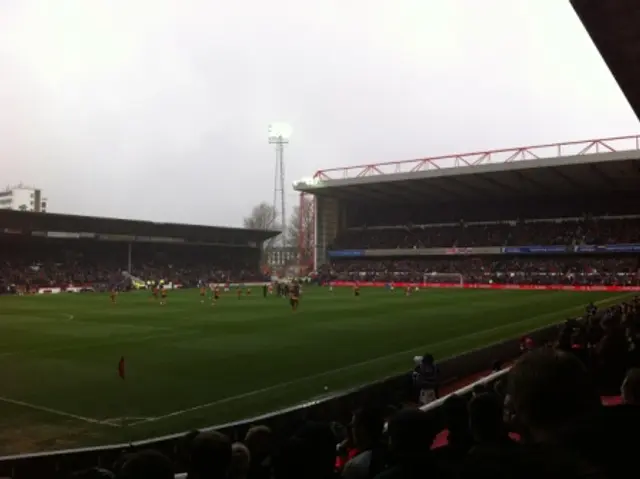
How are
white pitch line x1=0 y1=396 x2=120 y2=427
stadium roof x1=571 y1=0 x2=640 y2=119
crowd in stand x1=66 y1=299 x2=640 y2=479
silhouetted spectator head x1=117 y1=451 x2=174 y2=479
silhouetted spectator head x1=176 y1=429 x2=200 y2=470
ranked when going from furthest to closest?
white pitch line x1=0 y1=396 x2=120 y2=427 < stadium roof x1=571 y1=0 x2=640 y2=119 < silhouetted spectator head x1=176 y1=429 x2=200 y2=470 < silhouetted spectator head x1=117 y1=451 x2=174 y2=479 < crowd in stand x1=66 y1=299 x2=640 y2=479

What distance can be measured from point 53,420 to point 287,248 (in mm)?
126869

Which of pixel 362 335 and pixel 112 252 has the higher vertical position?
pixel 112 252

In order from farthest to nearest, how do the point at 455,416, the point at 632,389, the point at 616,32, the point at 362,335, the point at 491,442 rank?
the point at 362,335 → the point at 616,32 → the point at 455,416 → the point at 632,389 → the point at 491,442

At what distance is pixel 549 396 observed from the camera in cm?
246

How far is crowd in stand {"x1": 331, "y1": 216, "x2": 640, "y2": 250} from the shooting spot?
234 ft

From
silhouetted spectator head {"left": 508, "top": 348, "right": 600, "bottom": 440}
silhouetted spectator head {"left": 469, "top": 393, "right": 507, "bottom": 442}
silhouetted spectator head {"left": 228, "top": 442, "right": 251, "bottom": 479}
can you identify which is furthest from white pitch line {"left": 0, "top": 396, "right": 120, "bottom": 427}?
silhouetted spectator head {"left": 508, "top": 348, "right": 600, "bottom": 440}

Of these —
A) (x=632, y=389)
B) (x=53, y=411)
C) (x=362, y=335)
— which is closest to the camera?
(x=632, y=389)

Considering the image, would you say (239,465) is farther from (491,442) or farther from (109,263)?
(109,263)

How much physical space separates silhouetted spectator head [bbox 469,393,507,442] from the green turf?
8119mm

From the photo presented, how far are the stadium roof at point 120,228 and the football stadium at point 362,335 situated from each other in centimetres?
25

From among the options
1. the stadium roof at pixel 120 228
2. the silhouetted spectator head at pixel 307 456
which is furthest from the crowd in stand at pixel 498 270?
the silhouetted spectator head at pixel 307 456

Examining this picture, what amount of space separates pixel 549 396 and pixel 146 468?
200 cm

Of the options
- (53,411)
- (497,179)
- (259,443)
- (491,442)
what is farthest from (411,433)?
(497,179)

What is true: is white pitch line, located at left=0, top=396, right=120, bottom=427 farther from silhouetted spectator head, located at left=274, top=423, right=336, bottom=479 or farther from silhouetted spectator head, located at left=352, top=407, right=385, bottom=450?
silhouetted spectator head, located at left=274, top=423, right=336, bottom=479
